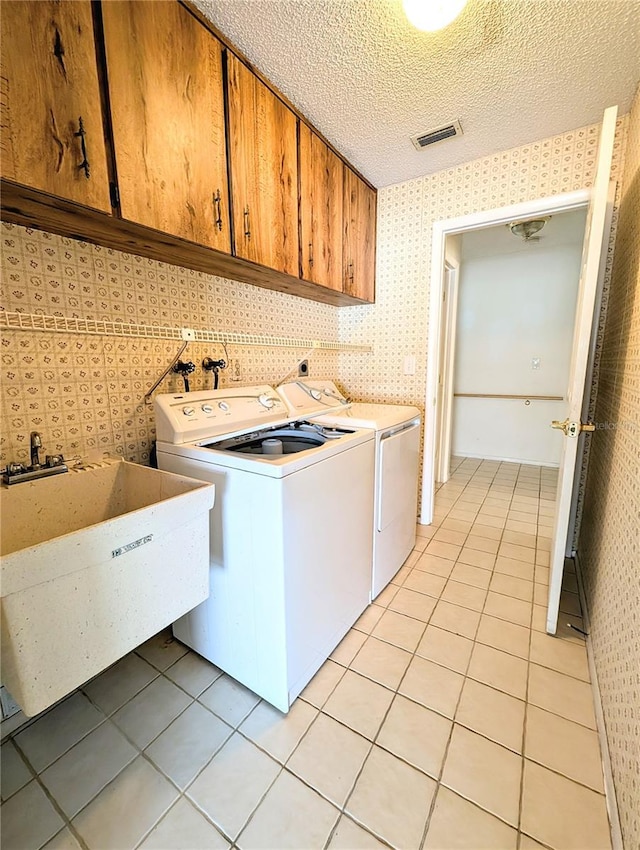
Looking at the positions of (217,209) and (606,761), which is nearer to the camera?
(606,761)

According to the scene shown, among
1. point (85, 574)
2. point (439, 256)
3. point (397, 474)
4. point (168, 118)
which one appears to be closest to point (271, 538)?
point (85, 574)

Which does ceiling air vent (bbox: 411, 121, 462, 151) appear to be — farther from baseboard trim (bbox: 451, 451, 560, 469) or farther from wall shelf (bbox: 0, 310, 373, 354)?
baseboard trim (bbox: 451, 451, 560, 469)

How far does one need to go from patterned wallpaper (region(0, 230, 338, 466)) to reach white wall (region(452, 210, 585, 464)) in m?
2.94

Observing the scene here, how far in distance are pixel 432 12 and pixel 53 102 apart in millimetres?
1167

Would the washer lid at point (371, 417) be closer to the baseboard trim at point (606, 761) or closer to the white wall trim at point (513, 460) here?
the baseboard trim at point (606, 761)

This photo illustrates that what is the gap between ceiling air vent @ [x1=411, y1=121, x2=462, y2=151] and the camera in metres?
1.74

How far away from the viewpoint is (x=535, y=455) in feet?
12.7

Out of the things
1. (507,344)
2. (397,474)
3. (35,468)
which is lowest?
(397,474)

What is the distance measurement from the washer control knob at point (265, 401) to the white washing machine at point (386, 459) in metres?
0.15

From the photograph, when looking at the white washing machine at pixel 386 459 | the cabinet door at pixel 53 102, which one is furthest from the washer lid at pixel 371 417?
the cabinet door at pixel 53 102

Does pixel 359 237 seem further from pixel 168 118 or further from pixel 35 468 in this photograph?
pixel 35 468

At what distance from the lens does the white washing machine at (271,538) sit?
1092mm

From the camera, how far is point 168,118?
3.59 feet

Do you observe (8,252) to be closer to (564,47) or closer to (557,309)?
(564,47)
